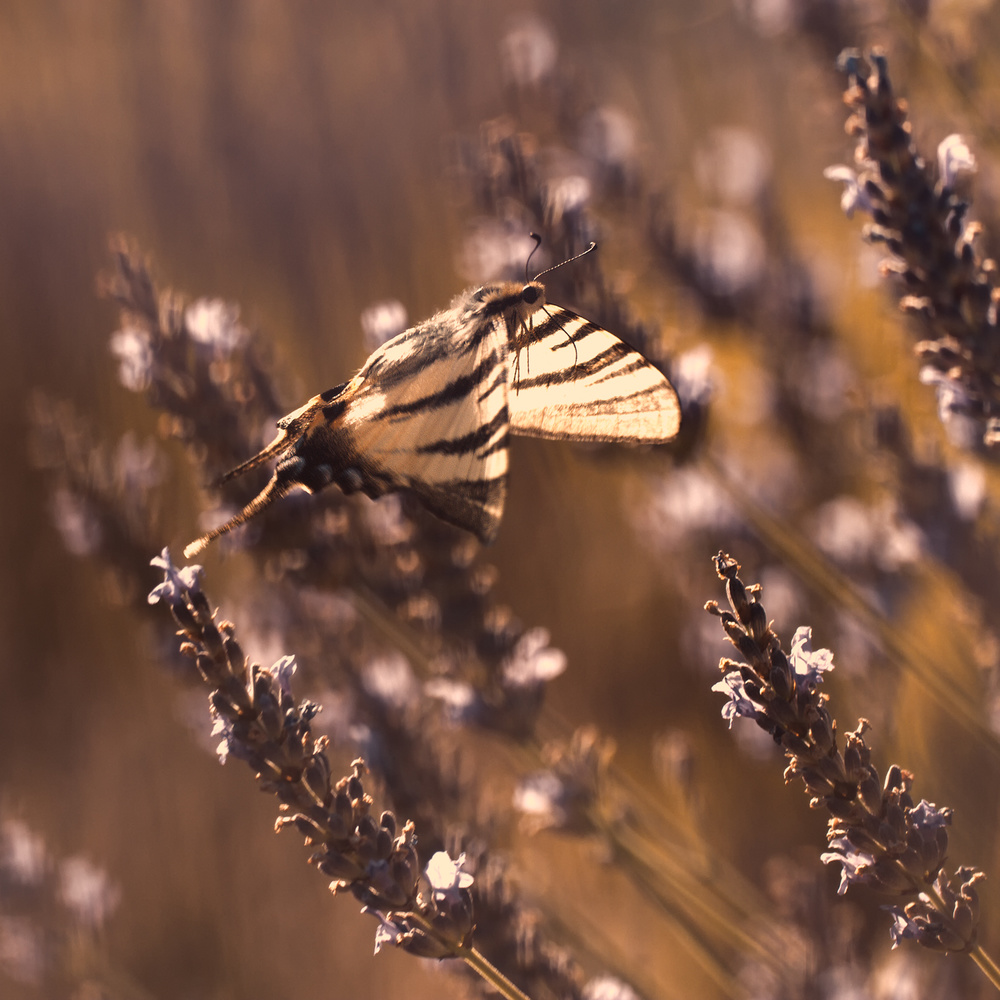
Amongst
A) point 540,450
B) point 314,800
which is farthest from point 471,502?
point 540,450

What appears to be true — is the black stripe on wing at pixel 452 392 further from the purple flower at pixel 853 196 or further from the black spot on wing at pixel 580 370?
the purple flower at pixel 853 196

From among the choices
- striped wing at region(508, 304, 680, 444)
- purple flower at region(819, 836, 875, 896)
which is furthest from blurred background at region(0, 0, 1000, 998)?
purple flower at region(819, 836, 875, 896)

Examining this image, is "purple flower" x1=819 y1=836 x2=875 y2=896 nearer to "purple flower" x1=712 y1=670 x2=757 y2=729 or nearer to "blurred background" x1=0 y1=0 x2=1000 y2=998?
"purple flower" x1=712 y1=670 x2=757 y2=729

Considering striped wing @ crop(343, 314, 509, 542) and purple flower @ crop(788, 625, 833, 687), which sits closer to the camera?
purple flower @ crop(788, 625, 833, 687)

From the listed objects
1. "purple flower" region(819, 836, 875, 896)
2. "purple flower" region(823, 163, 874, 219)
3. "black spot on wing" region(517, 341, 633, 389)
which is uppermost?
"black spot on wing" region(517, 341, 633, 389)

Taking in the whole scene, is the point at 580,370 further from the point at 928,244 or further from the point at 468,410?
the point at 928,244

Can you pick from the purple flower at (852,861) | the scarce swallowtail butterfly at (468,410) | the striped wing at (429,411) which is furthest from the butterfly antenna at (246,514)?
the purple flower at (852,861)

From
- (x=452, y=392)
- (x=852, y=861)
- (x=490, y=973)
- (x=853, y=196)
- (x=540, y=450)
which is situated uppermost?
(x=540, y=450)

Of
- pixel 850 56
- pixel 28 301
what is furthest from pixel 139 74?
pixel 850 56
